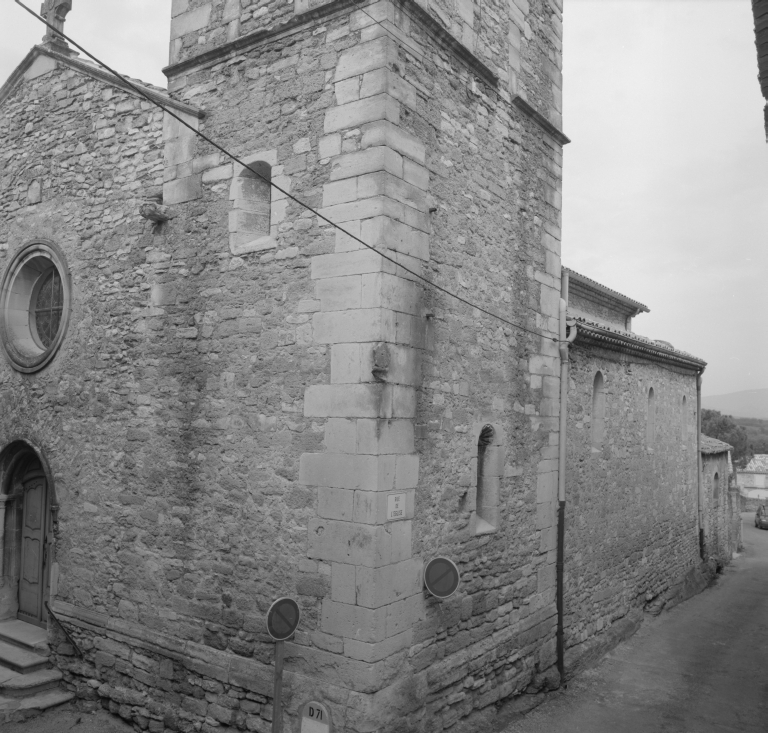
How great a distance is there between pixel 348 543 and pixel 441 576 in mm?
973

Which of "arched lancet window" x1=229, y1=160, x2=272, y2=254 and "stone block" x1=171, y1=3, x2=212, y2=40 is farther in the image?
"stone block" x1=171, y1=3, x2=212, y2=40

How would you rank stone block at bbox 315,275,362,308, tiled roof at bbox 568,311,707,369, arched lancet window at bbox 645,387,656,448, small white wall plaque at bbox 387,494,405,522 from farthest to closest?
arched lancet window at bbox 645,387,656,448, tiled roof at bbox 568,311,707,369, stone block at bbox 315,275,362,308, small white wall plaque at bbox 387,494,405,522

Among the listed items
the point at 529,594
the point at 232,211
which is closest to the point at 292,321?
the point at 232,211

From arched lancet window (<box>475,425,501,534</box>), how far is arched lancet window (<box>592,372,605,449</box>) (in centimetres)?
339

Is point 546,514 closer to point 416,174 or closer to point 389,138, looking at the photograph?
point 416,174

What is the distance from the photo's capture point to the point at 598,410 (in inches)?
415

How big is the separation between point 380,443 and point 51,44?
6635 millimetres

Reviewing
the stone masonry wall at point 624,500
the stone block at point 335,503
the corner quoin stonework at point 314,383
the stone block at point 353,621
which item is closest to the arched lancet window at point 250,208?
the corner quoin stonework at point 314,383

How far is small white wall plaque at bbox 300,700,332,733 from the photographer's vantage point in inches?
220

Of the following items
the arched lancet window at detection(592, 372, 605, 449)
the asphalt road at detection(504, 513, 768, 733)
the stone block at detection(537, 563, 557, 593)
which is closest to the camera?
the asphalt road at detection(504, 513, 768, 733)

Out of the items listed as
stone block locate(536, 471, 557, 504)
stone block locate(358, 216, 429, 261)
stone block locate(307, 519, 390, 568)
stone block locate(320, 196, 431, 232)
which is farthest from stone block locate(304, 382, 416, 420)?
stone block locate(536, 471, 557, 504)

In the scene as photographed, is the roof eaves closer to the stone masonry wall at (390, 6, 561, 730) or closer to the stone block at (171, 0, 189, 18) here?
the stone block at (171, 0, 189, 18)

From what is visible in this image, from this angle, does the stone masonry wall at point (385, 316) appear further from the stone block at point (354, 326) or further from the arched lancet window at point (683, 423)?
the arched lancet window at point (683, 423)

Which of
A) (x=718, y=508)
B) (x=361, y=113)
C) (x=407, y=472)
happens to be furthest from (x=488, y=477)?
(x=718, y=508)
